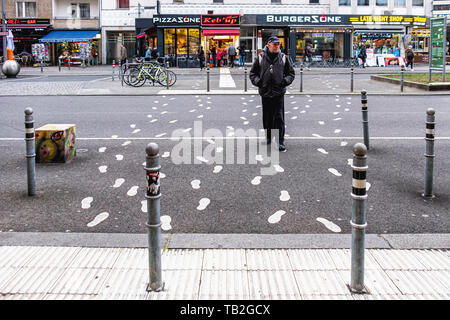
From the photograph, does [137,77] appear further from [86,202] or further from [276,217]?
[276,217]

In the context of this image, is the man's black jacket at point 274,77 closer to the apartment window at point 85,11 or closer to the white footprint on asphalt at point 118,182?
the white footprint on asphalt at point 118,182

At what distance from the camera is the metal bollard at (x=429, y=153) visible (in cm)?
606

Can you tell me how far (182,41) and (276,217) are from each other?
3664 cm

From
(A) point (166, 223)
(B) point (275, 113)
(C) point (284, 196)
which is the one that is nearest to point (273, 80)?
(B) point (275, 113)

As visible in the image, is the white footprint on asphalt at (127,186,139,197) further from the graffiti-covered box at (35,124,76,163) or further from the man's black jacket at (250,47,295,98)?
the man's black jacket at (250,47,295,98)

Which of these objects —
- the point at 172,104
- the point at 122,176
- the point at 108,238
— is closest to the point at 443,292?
the point at 108,238

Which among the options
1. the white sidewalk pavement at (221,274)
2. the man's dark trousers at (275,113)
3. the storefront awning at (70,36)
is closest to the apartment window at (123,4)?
the storefront awning at (70,36)

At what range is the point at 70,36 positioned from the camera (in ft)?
159

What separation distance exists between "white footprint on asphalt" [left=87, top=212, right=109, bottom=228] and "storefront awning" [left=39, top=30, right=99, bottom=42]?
44.7m

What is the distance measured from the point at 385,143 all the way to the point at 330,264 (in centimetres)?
597

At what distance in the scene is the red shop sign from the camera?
132ft

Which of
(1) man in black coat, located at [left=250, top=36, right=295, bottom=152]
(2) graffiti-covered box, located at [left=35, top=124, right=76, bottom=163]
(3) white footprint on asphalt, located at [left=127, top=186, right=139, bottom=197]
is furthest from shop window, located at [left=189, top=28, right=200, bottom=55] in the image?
(3) white footprint on asphalt, located at [left=127, top=186, right=139, bottom=197]

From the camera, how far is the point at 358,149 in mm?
3535

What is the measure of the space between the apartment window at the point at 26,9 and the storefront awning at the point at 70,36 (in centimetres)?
319
